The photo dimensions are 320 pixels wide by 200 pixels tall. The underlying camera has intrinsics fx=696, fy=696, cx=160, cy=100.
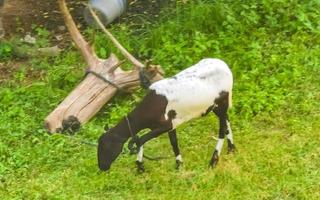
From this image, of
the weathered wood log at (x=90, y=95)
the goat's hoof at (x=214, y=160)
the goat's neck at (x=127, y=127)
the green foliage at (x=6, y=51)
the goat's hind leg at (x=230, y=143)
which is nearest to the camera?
the goat's neck at (x=127, y=127)

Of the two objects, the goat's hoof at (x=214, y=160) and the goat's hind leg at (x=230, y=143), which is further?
the goat's hind leg at (x=230, y=143)

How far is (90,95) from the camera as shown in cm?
588

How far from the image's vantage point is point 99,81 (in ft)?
19.4

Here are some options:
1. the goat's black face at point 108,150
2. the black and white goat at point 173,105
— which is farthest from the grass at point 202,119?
the black and white goat at point 173,105

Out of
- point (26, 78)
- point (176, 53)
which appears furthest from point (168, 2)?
point (26, 78)

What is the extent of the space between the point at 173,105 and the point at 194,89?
0.60 ft

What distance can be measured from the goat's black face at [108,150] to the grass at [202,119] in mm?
208

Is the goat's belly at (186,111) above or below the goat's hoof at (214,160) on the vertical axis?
above

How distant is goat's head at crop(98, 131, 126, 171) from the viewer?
493 cm

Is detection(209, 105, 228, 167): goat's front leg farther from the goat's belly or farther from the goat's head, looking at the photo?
the goat's head

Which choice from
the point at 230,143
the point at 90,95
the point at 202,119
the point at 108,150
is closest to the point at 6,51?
the point at 90,95

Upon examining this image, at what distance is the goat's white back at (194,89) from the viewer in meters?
4.79

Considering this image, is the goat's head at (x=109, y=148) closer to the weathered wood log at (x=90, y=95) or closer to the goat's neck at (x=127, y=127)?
the goat's neck at (x=127, y=127)

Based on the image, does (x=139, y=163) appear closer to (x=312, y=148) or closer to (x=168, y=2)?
(x=312, y=148)
